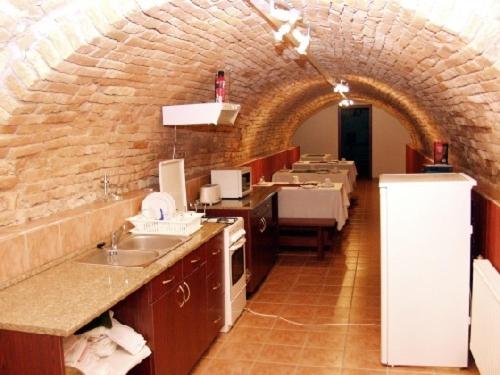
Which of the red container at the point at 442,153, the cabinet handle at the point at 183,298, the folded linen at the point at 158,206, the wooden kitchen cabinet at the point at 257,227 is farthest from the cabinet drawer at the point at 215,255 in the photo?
the red container at the point at 442,153

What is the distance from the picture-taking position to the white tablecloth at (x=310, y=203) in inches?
259

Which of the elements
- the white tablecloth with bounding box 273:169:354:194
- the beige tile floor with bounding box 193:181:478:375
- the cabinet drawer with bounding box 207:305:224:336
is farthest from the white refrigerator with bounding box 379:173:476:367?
the white tablecloth with bounding box 273:169:354:194

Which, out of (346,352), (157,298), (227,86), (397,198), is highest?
(227,86)

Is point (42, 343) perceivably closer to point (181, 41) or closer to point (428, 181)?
point (181, 41)

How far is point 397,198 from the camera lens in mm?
3533

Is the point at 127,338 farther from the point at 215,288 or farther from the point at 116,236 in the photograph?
the point at 215,288

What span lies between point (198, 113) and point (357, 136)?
11439mm

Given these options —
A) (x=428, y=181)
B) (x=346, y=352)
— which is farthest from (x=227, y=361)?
(x=428, y=181)

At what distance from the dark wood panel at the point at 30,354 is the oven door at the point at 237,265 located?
2.13 meters

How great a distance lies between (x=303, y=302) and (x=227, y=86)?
2238 mm

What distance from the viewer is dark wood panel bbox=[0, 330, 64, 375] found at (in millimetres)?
2250

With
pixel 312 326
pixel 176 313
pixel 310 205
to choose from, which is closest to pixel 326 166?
pixel 310 205

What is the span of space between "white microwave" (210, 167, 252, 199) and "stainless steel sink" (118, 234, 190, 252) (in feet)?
5.97

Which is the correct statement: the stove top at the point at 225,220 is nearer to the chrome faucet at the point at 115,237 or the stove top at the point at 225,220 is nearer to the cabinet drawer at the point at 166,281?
the chrome faucet at the point at 115,237
